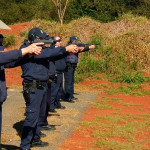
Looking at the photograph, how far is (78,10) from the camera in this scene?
3106cm

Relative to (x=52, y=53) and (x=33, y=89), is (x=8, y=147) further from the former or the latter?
(x=52, y=53)

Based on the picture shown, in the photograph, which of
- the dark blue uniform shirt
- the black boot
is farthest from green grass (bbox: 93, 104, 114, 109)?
the dark blue uniform shirt

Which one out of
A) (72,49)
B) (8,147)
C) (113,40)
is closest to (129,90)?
(113,40)

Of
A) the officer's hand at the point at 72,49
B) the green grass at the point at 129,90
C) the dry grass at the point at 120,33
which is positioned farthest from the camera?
the dry grass at the point at 120,33

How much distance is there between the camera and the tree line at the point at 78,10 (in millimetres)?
30609

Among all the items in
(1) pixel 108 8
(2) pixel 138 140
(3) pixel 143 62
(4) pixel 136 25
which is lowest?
(2) pixel 138 140

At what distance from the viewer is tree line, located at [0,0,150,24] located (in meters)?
30.6

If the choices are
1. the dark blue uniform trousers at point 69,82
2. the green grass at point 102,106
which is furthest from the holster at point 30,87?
the dark blue uniform trousers at point 69,82

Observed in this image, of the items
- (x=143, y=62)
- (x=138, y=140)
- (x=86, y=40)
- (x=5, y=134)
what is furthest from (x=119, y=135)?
(x=86, y=40)

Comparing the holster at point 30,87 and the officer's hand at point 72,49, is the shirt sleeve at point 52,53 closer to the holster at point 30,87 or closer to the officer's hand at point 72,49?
the officer's hand at point 72,49

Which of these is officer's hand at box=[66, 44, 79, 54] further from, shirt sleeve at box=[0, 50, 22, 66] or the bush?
the bush

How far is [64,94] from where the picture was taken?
1175 cm

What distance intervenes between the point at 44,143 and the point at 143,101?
6.37 meters

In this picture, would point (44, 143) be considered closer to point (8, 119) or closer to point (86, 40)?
point (8, 119)
